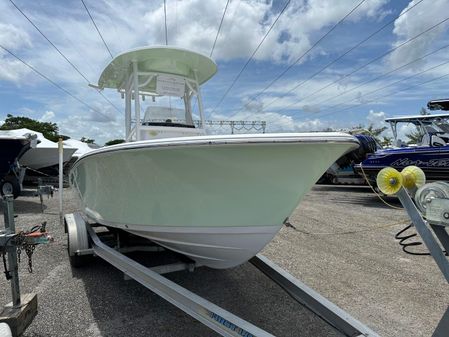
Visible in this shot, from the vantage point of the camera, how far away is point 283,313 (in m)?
3.11

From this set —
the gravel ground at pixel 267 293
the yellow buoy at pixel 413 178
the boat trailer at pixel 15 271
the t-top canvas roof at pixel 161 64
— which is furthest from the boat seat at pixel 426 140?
the boat trailer at pixel 15 271

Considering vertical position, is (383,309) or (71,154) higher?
(71,154)

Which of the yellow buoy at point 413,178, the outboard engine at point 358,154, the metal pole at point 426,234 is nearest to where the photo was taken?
the metal pole at point 426,234

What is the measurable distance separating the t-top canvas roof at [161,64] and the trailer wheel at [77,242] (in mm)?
1914

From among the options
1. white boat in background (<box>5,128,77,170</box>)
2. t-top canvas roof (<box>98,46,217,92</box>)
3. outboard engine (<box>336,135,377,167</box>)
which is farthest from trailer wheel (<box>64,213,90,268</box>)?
white boat in background (<box>5,128,77,170</box>)

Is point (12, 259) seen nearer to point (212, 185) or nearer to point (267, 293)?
point (212, 185)

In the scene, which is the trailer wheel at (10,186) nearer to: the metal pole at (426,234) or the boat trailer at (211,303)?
the boat trailer at (211,303)

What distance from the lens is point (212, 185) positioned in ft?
8.51

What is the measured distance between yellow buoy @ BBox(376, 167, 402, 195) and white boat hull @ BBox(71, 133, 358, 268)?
0.37 m

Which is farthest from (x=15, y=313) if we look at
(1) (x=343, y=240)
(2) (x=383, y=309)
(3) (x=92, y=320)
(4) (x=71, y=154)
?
(4) (x=71, y=154)

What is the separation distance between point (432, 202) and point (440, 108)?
359 inches

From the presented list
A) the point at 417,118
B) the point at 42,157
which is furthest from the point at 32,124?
the point at 417,118

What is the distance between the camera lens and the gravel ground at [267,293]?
2865mm

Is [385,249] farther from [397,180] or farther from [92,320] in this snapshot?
[92,320]
